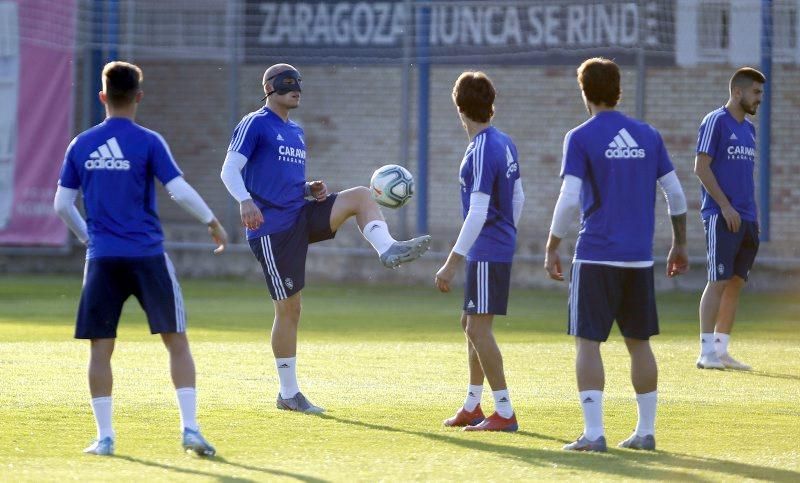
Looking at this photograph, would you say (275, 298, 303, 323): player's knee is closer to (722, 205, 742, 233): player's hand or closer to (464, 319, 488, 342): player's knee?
(464, 319, 488, 342): player's knee

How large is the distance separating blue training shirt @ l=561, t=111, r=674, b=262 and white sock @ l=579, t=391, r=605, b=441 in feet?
2.23

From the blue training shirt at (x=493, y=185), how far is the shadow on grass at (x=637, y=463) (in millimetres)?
1061

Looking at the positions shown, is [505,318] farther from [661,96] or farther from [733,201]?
[661,96]

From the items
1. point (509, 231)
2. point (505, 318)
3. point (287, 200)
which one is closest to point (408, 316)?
point (505, 318)

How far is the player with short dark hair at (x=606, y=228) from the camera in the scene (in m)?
7.11

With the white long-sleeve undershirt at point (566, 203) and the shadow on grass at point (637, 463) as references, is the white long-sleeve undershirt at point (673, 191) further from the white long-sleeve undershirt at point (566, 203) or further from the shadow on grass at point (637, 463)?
the shadow on grass at point (637, 463)

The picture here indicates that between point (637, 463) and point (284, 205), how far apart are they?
3.03m

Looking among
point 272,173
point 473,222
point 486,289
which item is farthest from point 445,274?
point 272,173

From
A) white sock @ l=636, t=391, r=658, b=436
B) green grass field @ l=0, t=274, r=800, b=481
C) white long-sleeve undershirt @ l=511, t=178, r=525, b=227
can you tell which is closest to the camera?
green grass field @ l=0, t=274, r=800, b=481

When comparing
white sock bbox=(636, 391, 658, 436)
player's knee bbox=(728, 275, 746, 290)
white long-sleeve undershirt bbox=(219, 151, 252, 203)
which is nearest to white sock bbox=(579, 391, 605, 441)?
white sock bbox=(636, 391, 658, 436)

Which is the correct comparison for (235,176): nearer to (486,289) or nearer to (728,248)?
(486,289)

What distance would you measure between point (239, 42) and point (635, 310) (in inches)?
546

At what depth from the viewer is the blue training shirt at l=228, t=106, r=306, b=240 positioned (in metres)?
8.88

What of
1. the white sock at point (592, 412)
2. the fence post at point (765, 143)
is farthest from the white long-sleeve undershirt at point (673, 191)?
the fence post at point (765, 143)
